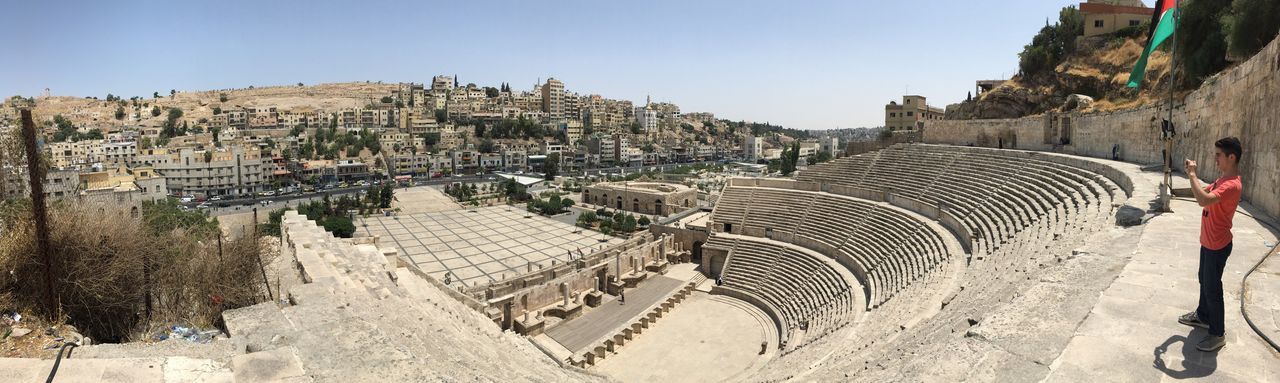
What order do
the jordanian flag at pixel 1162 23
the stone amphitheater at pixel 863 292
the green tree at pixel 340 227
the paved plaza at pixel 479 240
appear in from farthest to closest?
the green tree at pixel 340 227, the paved plaza at pixel 479 240, the jordanian flag at pixel 1162 23, the stone amphitheater at pixel 863 292

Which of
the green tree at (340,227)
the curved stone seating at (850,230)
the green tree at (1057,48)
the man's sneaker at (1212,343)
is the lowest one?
the green tree at (340,227)

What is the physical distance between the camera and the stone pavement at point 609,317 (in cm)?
1652

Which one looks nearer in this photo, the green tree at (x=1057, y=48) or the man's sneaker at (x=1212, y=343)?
the man's sneaker at (x=1212, y=343)

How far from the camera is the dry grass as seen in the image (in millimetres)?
6195

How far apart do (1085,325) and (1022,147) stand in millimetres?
22827

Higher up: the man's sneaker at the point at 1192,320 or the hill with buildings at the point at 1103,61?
the hill with buildings at the point at 1103,61

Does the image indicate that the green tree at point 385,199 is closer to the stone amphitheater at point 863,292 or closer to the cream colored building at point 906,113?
the stone amphitheater at point 863,292

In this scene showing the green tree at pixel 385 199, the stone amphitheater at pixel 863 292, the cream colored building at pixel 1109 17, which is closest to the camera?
the stone amphitheater at pixel 863 292

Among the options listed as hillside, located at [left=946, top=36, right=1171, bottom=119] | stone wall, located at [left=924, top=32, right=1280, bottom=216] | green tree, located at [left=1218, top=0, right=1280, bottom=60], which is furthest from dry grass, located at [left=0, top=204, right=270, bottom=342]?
hillside, located at [left=946, top=36, right=1171, bottom=119]

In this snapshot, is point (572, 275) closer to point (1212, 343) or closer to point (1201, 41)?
point (1212, 343)

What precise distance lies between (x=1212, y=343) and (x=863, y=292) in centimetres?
1154

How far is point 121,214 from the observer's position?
7504 mm

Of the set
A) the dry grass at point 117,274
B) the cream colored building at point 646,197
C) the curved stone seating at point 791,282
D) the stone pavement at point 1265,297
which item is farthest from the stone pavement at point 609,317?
the cream colored building at point 646,197

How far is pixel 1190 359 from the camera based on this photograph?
3.81 meters
